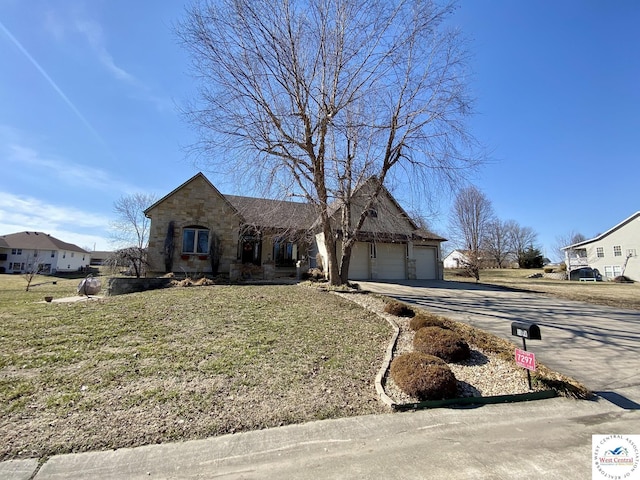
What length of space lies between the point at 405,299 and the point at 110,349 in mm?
9514

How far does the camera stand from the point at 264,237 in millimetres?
18969

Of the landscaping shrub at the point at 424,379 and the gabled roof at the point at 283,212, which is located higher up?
the gabled roof at the point at 283,212

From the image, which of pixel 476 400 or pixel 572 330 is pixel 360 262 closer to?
pixel 572 330

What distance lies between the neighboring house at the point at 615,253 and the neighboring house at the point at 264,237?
80.1ft

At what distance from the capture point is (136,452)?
3.06 m

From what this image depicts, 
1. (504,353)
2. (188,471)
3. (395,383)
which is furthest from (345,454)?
(504,353)

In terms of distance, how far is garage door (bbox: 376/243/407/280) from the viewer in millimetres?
19766

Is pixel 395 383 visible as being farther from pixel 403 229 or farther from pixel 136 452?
pixel 403 229

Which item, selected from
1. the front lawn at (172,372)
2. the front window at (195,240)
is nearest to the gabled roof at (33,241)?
the front window at (195,240)

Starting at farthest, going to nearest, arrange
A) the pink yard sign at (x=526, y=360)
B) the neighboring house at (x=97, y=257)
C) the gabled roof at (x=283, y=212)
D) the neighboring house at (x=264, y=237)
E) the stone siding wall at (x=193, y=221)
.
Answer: the neighboring house at (x=97, y=257)
the stone siding wall at (x=193, y=221)
the neighboring house at (x=264, y=237)
the gabled roof at (x=283, y=212)
the pink yard sign at (x=526, y=360)

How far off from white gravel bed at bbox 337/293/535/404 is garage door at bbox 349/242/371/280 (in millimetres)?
12428

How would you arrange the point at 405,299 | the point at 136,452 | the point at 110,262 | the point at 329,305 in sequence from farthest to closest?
the point at 110,262 < the point at 405,299 < the point at 329,305 < the point at 136,452

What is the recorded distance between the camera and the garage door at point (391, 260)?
64.8 ft

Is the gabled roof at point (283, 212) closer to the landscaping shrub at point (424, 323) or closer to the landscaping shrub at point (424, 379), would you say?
the landscaping shrub at point (424, 323)
